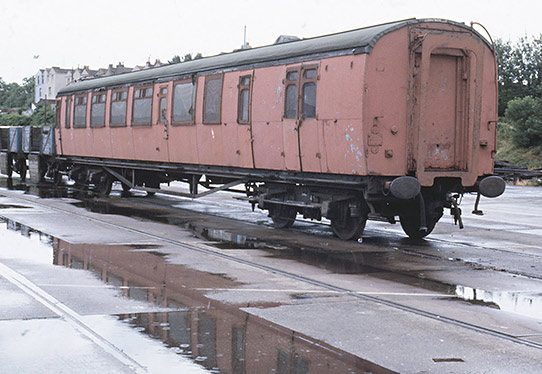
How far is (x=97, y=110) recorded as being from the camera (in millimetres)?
24609

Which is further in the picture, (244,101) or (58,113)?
(58,113)

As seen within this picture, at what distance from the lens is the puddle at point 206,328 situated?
6180 mm

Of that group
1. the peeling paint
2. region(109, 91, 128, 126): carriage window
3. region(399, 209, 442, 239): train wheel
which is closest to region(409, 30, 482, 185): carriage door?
the peeling paint

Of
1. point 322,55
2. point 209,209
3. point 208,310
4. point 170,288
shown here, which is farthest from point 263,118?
point 208,310

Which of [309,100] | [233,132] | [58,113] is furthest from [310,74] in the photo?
[58,113]

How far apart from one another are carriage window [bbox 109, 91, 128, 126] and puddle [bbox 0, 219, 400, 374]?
38.3ft

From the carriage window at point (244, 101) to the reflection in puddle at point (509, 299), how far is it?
7.86m

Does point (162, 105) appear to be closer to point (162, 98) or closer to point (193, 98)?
point (162, 98)

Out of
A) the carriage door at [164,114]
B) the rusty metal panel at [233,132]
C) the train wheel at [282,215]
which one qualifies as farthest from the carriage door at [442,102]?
the carriage door at [164,114]

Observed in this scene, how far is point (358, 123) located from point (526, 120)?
42023 mm

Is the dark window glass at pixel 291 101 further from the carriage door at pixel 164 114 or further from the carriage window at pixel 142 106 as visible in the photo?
the carriage window at pixel 142 106

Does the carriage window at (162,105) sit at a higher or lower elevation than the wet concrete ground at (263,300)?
higher

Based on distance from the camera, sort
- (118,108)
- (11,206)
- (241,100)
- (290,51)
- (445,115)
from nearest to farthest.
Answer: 1. (445,115)
2. (290,51)
3. (241,100)
4. (11,206)
5. (118,108)

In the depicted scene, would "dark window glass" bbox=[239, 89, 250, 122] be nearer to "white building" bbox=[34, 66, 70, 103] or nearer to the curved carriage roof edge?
the curved carriage roof edge
